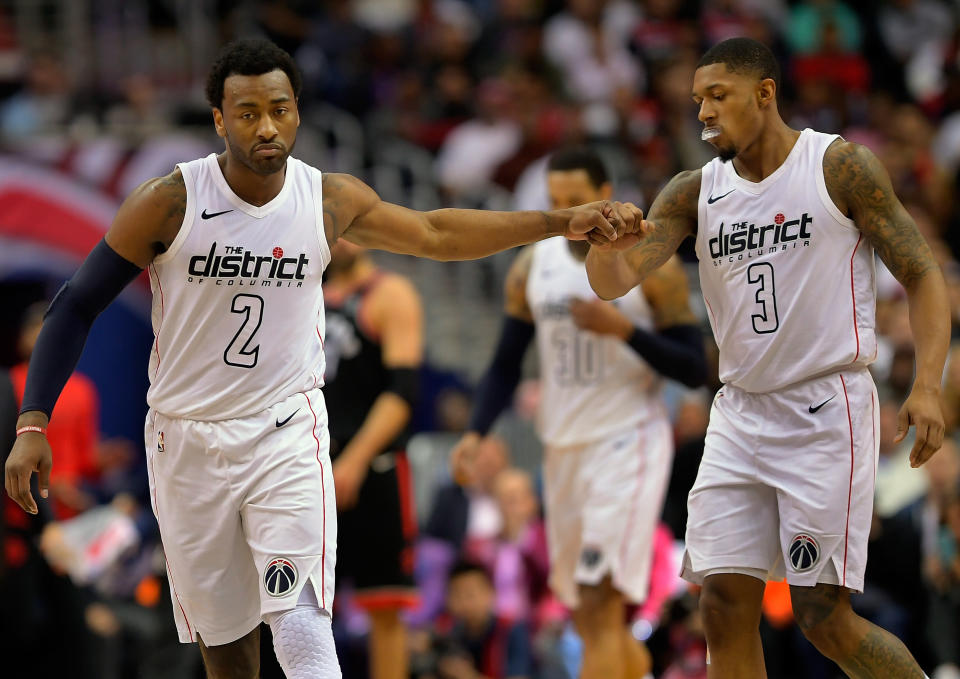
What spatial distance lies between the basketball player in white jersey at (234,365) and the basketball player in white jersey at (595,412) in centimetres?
210

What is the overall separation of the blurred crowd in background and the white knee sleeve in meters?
3.20

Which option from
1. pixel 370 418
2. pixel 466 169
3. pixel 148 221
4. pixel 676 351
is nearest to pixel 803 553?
pixel 676 351

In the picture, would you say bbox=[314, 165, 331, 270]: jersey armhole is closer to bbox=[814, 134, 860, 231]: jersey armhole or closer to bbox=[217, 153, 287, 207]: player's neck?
bbox=[217, 153, 287, 207]: player's neck

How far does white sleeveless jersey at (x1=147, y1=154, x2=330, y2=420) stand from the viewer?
5816mm

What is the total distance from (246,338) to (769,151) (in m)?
2.31

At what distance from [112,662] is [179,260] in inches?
191

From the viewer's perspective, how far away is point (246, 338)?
5.86 m

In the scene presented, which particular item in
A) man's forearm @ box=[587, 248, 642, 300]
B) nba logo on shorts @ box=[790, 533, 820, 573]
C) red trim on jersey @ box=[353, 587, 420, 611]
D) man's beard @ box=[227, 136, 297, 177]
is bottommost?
red trim on jersey @ box=[353, 587, 420, 611]

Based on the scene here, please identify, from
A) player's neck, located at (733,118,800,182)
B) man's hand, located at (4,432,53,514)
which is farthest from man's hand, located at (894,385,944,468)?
man's hand, located at (4,432,53,514)

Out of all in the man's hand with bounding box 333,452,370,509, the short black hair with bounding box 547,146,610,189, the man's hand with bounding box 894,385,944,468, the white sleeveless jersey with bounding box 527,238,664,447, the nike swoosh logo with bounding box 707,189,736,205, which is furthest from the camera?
the man's hand with bounding box 333,452,370,509

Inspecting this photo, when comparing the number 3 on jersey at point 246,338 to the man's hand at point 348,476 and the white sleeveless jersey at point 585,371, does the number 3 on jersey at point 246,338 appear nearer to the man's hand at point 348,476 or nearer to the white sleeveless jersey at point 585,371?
the man's hand at point 348,476

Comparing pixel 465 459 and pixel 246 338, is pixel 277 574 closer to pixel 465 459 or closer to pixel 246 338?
pixel 246 338

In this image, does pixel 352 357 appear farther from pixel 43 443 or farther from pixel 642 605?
pixel 43 443

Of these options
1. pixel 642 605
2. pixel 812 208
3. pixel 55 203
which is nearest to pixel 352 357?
pixel 642 605
